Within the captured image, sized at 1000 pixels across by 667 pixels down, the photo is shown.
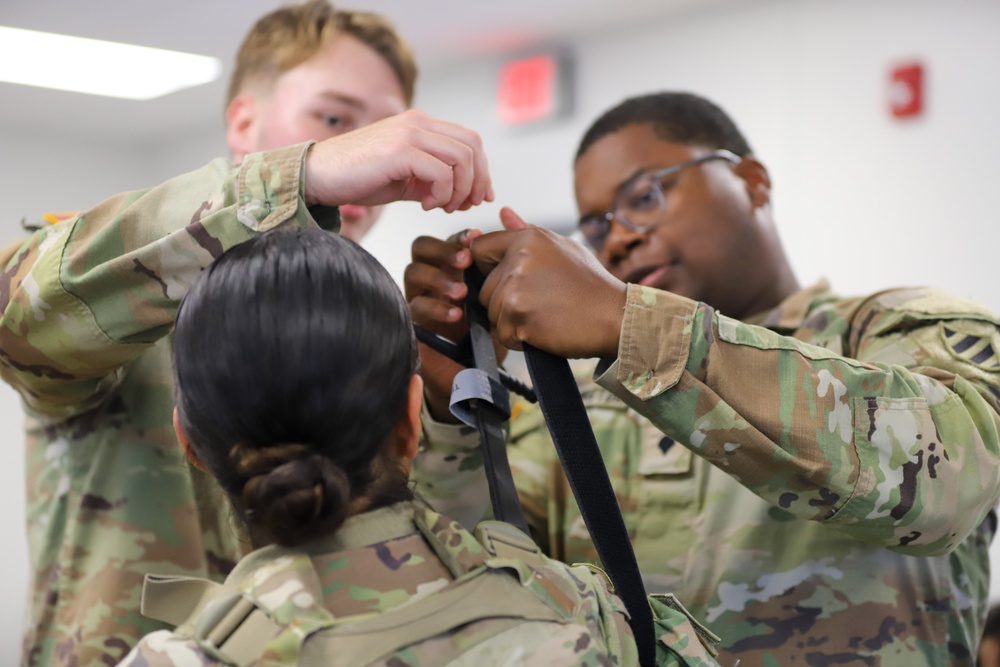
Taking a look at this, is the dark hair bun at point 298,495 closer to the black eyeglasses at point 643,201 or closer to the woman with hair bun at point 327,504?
the woman with hair bun at point 327,504

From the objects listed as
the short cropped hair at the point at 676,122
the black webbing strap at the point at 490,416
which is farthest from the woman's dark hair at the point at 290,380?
the short cropped hair at the point at 676,122

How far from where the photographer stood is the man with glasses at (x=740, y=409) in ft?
3.08

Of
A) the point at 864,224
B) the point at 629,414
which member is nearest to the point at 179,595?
the point at 629,414

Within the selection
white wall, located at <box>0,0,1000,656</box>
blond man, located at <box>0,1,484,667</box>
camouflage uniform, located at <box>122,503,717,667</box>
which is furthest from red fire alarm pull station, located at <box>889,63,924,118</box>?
camouflage uniform, located at <box>122,503,717,667</box>

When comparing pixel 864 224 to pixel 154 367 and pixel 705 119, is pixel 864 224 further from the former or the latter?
pixel 154 367

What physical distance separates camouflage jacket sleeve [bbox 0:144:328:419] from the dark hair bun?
267 mm

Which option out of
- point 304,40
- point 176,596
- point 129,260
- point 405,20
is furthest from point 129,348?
point 405,20

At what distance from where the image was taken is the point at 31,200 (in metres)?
5.71

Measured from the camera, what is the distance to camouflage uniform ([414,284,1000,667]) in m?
0.93

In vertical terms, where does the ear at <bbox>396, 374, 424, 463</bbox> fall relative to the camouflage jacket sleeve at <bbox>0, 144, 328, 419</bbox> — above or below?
below

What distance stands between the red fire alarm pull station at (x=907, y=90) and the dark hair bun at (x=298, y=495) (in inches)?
113

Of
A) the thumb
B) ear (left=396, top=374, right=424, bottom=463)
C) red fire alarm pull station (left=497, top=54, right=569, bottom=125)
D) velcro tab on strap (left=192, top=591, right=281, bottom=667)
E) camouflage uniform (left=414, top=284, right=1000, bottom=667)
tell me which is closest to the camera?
velcro tab on strap (left=192, top=591, right=281, bottom=667)

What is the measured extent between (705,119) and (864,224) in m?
1.87

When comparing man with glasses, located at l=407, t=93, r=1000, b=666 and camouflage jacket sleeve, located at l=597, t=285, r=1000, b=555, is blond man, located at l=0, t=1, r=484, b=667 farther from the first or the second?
camouflage jacket sleeve, located at l=597, t=285, r=1000, b=555
